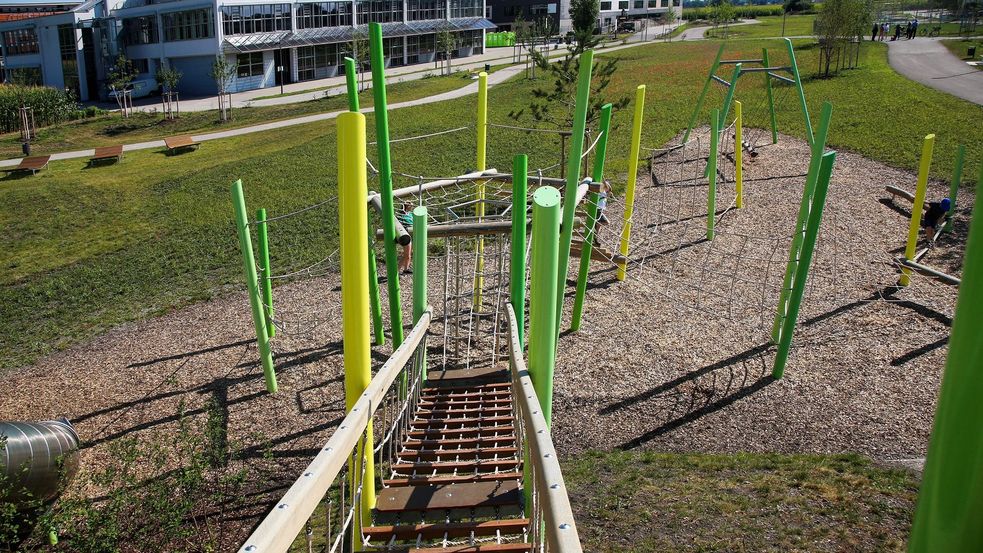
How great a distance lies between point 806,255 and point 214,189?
54.0 ft

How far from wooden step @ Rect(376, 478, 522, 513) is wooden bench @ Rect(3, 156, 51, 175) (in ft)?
80.2

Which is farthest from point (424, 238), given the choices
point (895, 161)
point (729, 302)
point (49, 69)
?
point (49, 69)

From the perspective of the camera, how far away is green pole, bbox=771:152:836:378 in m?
8.59

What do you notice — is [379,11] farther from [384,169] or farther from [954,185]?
[384,169]

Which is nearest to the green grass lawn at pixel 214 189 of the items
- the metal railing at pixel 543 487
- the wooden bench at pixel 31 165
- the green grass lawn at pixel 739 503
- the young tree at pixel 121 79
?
the wooden bench at pixel 31 165

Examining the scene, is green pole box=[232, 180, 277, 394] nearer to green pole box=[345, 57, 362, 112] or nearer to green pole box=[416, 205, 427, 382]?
green pole box=[345, 57, 362, 112]

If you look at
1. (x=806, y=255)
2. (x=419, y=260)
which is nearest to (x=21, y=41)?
(x=419, y=260)

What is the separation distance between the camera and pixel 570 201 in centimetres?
727

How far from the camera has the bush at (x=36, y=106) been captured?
33656mm

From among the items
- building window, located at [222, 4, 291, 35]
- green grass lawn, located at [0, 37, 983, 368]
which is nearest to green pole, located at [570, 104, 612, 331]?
green grass lawn, located at [0, 37, 983, 368]

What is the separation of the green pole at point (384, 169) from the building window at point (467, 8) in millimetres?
52902

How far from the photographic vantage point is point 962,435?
1.53 metres

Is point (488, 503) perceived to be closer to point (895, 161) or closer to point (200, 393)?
point (200, 393)

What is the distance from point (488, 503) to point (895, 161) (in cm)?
1699
